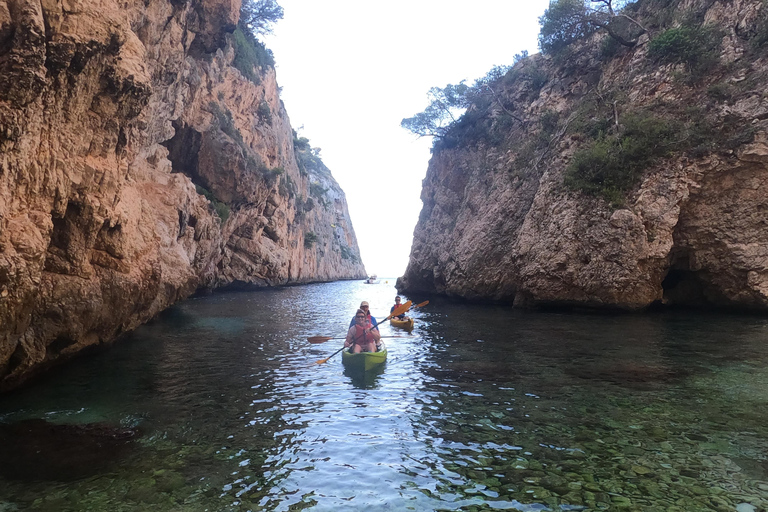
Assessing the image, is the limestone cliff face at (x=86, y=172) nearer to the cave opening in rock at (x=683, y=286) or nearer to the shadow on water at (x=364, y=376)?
the shadow on water at (x=364, y=376)

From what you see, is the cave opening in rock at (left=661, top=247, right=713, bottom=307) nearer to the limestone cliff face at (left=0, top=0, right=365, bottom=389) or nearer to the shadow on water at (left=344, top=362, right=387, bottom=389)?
the shadow on water at (left=344, top=362, right=387, bottom=389)

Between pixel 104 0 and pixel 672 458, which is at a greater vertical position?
pixel 104 0

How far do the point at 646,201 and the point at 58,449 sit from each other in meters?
20.4

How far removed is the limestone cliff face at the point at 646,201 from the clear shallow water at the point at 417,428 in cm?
650

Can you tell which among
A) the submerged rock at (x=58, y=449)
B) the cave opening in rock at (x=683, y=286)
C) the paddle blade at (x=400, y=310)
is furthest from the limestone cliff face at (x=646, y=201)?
the submerged rock at (x=58, y=449)

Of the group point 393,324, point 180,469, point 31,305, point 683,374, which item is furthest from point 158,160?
point 683,374

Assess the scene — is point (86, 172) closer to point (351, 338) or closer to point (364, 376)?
point (351, 338)

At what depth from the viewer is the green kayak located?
1067cm

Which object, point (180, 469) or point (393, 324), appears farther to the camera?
point (393, 324)

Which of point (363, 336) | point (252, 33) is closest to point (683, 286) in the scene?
point (363, 336)

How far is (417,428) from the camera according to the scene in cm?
680

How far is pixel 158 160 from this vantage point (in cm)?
2172

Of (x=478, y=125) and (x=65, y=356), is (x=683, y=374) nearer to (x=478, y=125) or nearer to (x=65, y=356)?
(x=65, y=356)

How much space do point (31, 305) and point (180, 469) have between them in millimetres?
4352
